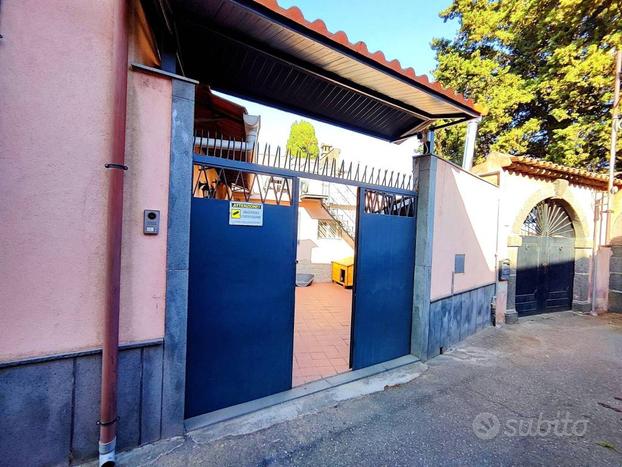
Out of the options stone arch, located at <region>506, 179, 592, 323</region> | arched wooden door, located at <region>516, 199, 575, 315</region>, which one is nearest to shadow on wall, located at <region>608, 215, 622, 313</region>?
stone arch, located at <region>506, 179, 592, 323</region>

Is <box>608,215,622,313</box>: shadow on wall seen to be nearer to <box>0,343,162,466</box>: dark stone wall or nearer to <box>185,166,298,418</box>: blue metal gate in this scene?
<box>185,166,298,418</box>: blue metal gate

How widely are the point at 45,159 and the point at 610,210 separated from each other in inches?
464

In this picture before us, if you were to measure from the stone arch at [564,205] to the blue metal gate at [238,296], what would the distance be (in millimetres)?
6473

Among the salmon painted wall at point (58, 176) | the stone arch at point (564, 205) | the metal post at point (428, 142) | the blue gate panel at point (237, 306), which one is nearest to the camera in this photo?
the salmon painted wall at point (58, 176)

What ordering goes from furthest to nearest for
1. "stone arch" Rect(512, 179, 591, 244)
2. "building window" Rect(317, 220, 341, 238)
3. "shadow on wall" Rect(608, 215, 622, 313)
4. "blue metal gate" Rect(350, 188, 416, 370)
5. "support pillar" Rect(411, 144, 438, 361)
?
"building window" Rect(317, 220, 341, 238) < "shadow on wall" Rect(608, 215, 622, 313) < "stone arch" Rect(512, 179, 591, 244) < "support pillar" Rect(411, 144, 438, 361) < "blue metal gate" Rect(350, 188, 416, 370)

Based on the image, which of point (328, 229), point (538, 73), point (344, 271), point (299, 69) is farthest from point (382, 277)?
point (538, 73)

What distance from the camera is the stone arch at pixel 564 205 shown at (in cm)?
687

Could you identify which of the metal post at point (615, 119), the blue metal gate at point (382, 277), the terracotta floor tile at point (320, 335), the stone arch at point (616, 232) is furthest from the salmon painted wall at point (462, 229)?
the stone arch at point (616, 232)

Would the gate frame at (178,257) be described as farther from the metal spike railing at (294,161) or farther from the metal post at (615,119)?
the metal post at (615,119)

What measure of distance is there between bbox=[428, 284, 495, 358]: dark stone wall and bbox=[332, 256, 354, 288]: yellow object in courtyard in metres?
4.33

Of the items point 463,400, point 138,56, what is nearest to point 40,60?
point 138,56

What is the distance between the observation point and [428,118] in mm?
4238

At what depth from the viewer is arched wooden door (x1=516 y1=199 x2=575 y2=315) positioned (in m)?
7.14

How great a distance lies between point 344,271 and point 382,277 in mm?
6325
